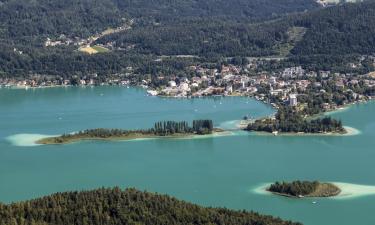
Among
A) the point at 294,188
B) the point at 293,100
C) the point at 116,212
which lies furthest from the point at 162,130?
the point at 116,212

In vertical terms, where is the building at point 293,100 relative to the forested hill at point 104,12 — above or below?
below

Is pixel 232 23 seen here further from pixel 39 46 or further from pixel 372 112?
pixel 372 112


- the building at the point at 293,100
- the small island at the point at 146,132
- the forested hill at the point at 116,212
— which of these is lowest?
the forested hill at the point at 116,212

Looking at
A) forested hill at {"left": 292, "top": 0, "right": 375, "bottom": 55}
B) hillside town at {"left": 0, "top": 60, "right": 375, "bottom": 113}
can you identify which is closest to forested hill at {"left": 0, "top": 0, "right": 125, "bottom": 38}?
hillside town at {"left": 0, "top": 60, "right": 375, "bottom": 113}

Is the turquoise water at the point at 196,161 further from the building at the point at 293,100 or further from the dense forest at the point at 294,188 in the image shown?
the building at the point at 293,100

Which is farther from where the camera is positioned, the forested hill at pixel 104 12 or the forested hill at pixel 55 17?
the forested hill at pixel 104 12

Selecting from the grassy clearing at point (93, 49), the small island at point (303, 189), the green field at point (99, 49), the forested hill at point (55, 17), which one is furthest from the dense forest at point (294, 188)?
the forested hill at point (55, 17)

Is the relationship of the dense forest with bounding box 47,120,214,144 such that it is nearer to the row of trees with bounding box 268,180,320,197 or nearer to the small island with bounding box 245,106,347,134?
the small island with bounding box 245,106,347,134

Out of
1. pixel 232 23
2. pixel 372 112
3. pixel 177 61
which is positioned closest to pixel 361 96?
pixel 372 112
